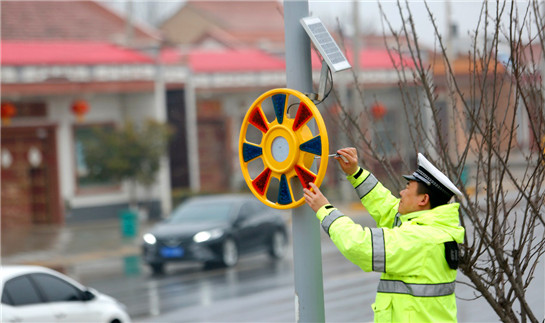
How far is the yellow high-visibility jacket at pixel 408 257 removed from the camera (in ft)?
13.8

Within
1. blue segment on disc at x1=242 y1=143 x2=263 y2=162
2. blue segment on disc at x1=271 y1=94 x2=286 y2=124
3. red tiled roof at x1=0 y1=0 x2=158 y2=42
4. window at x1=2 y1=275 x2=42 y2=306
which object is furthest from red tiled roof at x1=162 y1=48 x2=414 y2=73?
blue segment on disc at x1=271 y1=94 x2=286 y2=124

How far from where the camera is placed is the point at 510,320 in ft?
18.6

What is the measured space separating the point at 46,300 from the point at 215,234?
884cm

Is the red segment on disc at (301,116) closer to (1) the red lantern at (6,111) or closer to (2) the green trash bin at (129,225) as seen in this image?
(2) the green trash bin at (129,225)

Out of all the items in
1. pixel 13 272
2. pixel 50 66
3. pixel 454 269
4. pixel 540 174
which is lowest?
pixel 13 272

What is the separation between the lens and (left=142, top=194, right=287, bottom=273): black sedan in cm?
1795

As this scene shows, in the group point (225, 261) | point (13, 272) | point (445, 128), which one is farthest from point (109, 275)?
point (445, 128)

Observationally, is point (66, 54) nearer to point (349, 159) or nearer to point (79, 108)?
point (79, 108)

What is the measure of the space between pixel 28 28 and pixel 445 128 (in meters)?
27.4

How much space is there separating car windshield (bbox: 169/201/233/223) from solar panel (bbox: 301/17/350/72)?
1411 cm

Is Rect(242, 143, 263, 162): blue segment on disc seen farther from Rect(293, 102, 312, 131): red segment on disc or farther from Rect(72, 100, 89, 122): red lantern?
Rect(72, 100, 89, 122): red lantern

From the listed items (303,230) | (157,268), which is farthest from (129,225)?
(303,230)

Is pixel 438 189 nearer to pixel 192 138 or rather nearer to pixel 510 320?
pixel 510 320

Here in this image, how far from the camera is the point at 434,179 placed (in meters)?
4.49
